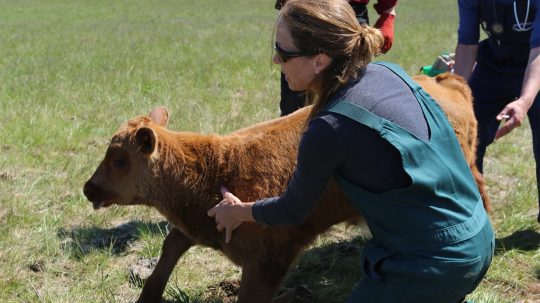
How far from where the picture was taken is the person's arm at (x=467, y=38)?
5.91 metres

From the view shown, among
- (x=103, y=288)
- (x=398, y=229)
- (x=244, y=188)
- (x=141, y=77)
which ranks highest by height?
(x=398, y=229)

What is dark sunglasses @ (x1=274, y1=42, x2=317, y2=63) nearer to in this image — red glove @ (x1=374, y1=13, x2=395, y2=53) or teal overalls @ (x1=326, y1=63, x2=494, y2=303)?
teal overalls @ (x1=326, y1=63, x2=494, y2=303)

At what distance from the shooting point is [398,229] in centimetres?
329

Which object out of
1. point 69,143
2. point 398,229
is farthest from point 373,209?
point 69,143

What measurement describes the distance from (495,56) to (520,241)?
1669mm

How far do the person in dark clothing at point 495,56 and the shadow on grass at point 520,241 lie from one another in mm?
167

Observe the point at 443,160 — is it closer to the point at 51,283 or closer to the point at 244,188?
the point at 244,188

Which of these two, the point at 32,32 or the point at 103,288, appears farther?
the point at 32,32

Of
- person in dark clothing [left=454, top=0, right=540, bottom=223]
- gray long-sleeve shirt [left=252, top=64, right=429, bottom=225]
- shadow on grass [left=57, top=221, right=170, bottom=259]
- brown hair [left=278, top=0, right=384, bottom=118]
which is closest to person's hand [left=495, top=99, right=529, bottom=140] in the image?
person in dark clothing [left=454, top=0, right=540, bottom=223]

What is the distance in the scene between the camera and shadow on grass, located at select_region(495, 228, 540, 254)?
597 cm

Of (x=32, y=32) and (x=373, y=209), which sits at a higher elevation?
(x=373, y=209)

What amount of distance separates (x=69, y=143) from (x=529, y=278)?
5558 millimetres

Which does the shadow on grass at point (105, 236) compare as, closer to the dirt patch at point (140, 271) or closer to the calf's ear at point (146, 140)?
the dirt patch at point (140, 271)

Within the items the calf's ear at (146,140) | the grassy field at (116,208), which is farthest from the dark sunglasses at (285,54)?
the grassy field at (116,208)
